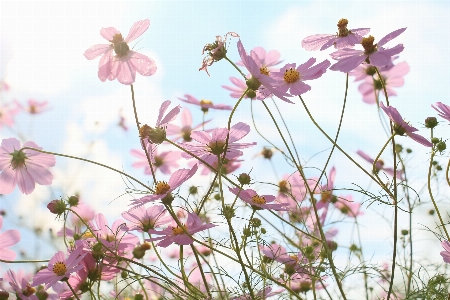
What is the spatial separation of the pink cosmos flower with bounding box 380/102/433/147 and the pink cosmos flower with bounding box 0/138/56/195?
28.4 inches

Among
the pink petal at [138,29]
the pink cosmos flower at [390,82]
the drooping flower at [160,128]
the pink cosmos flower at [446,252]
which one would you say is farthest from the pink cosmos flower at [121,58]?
the pink cosmos flower at [390,82]

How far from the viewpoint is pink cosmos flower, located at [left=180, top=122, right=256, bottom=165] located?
3.01ft

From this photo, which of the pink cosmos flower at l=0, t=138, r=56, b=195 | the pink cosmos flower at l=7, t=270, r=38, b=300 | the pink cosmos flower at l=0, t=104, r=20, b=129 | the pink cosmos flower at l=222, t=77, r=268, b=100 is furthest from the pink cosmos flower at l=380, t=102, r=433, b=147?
the pink cosmos flower at l=0, t=104, r=20, b=129

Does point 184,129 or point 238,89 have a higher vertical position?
point 184,129

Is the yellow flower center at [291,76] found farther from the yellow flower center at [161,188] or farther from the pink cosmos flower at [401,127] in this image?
the yellow flower center at [161,188]

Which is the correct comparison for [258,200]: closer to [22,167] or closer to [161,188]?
[161,188]

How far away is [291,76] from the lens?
3.14 feet

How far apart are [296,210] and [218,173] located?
0.55m

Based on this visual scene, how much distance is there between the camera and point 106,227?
3.84ft

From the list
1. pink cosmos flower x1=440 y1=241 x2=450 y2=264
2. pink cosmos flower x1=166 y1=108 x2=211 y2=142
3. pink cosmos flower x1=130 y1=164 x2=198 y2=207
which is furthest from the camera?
pink cosmos flower x1=166 y1=108 x2=211 y2=142

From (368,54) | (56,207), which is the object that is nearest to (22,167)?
(56,207)

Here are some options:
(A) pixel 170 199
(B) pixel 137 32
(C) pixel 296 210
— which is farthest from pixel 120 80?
(C) pixel 296 210

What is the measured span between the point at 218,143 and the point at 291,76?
0.61 ft

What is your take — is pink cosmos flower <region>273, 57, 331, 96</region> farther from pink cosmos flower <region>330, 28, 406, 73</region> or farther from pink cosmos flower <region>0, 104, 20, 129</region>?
pink cosmos flower <region>0, 104, 20, 129</region>
